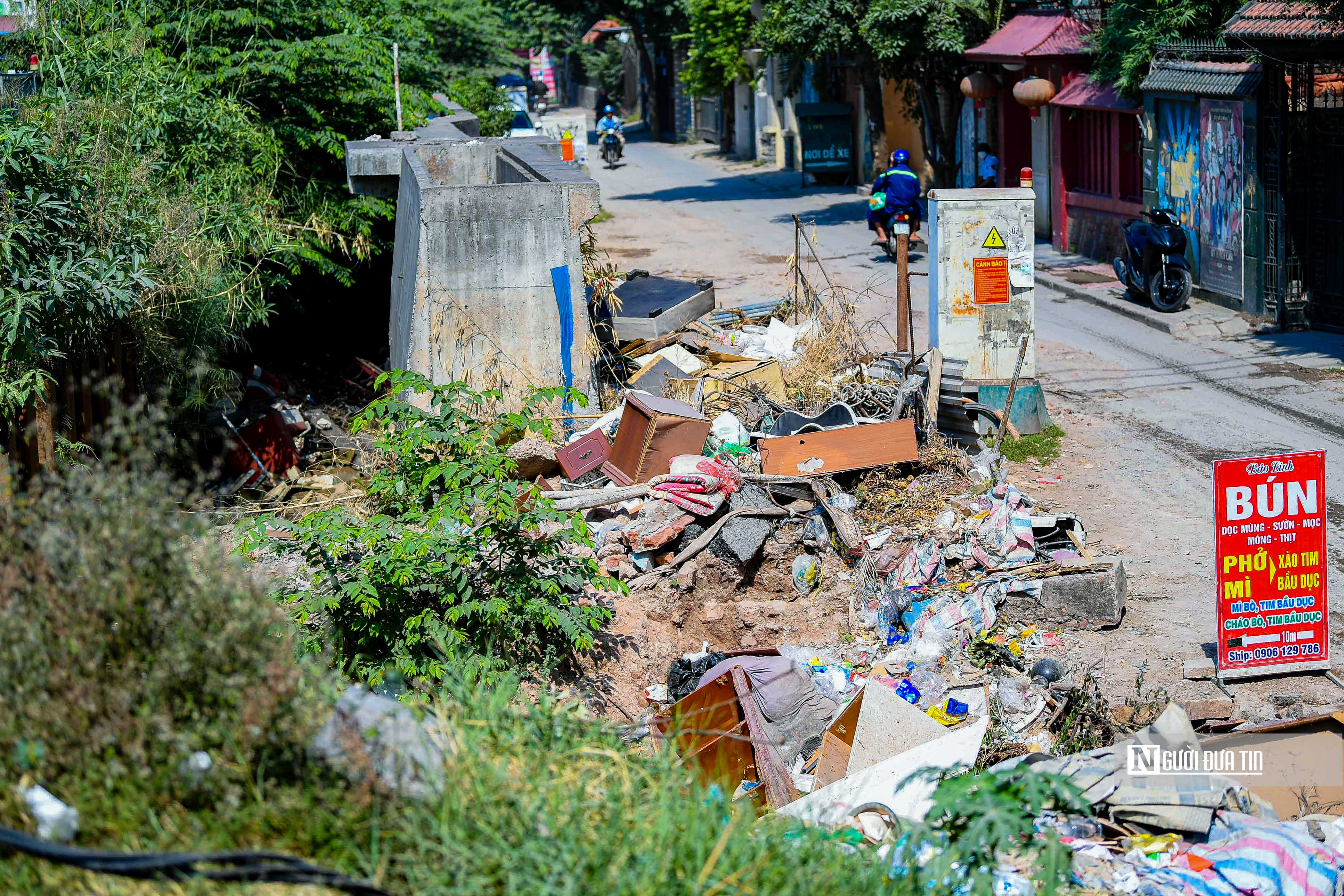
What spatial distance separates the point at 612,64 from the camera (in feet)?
203

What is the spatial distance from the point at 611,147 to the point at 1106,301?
81.4 feet

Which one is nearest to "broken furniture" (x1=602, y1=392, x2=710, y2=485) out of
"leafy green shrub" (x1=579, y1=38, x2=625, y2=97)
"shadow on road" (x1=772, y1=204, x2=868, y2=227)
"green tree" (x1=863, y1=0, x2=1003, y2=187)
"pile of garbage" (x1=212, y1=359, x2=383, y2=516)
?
"pile of garbage" (x1=212, y1=359, x2=383, y2=516)

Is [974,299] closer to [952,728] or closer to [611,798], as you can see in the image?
[952,728]

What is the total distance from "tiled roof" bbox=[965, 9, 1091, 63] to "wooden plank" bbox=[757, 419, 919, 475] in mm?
11407

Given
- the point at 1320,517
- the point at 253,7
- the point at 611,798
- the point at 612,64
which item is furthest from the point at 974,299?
the point at 612,64

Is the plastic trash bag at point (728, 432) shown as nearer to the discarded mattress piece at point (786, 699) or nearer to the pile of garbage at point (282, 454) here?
the pile of garbage at point (282, 454)

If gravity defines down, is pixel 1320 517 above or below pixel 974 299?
below

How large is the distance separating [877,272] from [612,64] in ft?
156

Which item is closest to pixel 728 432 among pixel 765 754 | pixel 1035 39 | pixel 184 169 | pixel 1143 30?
pixel 765 754

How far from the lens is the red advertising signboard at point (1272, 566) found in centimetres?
614

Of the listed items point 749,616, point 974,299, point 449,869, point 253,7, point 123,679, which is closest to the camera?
point 449,869

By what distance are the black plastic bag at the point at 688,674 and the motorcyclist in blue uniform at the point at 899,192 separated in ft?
39.4

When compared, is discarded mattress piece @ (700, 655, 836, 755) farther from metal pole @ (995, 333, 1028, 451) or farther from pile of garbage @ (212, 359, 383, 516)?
pile of garbage @ (212, 359, 383, 516)

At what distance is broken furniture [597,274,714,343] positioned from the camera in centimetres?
1232
